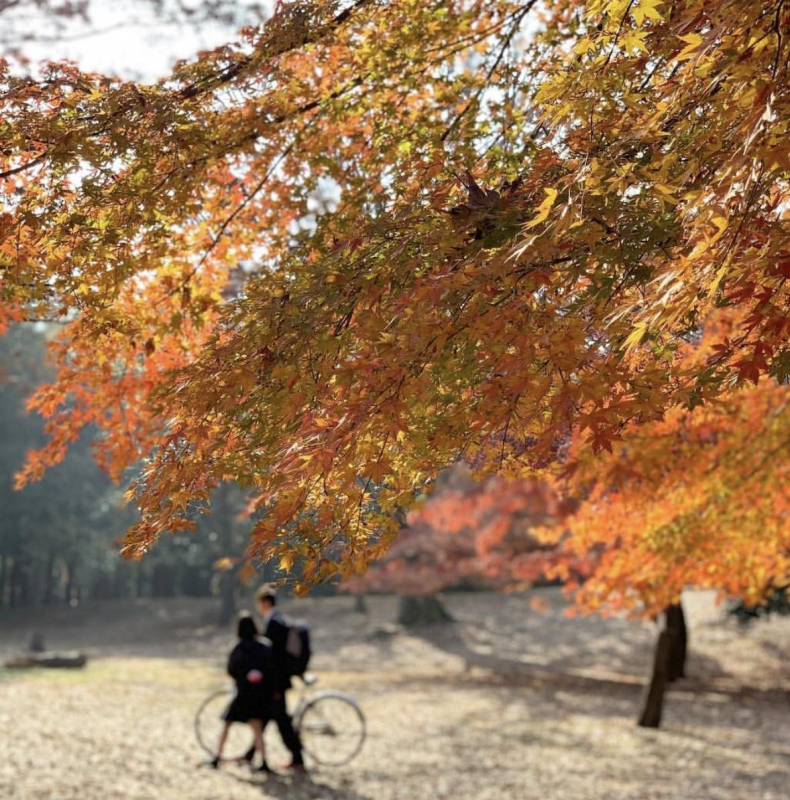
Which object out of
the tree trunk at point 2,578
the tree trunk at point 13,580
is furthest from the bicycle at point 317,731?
the tree trunk at point 2,578

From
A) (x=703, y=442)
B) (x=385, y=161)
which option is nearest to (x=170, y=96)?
(x=385, y=161)

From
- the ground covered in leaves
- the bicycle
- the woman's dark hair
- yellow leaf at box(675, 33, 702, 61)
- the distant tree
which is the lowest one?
the ground covered in leaves

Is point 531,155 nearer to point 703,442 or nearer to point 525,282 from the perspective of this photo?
point 525,282

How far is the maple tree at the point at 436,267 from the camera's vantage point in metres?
3.30

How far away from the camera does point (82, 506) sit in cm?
4062

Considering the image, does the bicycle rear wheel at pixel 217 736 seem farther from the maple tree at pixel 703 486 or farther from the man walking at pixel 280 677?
the maple tree at pixel 703 486

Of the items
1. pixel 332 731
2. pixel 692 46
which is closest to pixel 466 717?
pixel 332 731

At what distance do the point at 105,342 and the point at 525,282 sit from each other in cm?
337

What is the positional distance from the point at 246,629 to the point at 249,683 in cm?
55

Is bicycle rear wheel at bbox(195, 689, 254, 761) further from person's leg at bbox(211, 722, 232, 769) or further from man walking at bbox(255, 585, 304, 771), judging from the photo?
man walking at bbox(255, 585, 304, 771)

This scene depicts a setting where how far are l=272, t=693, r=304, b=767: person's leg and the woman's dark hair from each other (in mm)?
696

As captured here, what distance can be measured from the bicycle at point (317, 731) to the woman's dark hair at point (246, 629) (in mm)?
812

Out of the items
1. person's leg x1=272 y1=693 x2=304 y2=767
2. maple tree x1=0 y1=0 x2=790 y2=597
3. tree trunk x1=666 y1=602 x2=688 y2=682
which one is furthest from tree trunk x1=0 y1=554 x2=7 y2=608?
maple tree x1=0 y1=0 x2=790 y2=597

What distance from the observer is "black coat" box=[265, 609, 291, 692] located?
33.4ft
